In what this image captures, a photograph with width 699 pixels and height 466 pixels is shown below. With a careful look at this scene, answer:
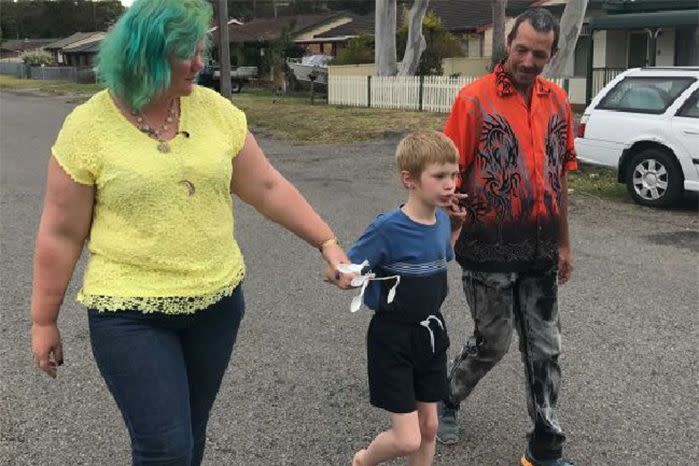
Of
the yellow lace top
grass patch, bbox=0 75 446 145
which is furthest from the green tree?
the yellow lace top

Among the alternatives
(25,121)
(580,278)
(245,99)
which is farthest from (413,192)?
(245,99)

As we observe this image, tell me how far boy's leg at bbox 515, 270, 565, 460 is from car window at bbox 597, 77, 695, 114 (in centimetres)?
727

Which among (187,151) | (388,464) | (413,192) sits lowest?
(388,464)

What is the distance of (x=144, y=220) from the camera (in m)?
2.33

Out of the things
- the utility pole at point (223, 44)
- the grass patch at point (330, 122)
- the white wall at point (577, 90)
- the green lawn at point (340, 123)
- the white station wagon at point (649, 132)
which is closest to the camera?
the white station wagon at point (649, 132)

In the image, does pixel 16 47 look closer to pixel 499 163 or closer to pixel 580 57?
pixel 580 57

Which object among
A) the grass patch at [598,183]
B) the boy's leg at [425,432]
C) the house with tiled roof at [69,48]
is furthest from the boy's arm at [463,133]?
the house with tiled roof at [69,48]

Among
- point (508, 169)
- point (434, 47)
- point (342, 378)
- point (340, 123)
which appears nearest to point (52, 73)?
point (434, 47)

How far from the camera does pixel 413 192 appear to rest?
2912 millimetres

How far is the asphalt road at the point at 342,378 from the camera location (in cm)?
363

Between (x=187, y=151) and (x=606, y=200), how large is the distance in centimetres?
879

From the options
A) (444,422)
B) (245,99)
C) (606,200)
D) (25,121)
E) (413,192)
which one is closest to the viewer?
(413,192)

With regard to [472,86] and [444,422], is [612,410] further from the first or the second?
[472,86]

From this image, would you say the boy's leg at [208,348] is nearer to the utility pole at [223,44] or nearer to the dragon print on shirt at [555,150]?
the dragon print on shirt at [555,150]
